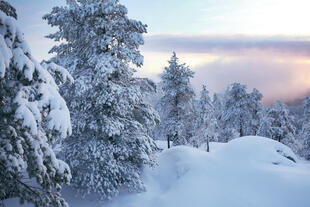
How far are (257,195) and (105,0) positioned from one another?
10.5 meters

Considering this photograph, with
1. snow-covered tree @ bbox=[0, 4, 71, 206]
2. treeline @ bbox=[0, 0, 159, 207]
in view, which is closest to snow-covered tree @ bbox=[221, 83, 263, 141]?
treeline @ bbox=[0, 0, 159, 207]

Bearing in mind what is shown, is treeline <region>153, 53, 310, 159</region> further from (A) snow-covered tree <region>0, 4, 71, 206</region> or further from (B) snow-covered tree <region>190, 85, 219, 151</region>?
(A) snow-covered tree <region>0, 4, 71, 206</region>

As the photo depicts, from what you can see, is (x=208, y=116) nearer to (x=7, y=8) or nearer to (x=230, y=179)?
(x=230, y=179)

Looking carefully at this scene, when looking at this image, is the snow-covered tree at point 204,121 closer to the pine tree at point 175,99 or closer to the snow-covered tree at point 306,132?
the pine tree at point 175,99

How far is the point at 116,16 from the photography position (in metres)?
10.8

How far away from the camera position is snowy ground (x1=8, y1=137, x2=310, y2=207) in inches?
338

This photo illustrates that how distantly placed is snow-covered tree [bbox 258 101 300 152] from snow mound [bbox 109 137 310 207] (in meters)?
20.0

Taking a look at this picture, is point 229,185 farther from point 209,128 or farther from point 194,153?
point 209,128

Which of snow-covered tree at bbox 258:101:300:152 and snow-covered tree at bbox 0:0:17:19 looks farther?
snow-covered tree at bbox 258:101:300:152

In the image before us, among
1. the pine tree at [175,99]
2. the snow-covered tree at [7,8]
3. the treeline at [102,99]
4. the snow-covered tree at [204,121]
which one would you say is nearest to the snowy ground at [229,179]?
the treeline at [102,99]

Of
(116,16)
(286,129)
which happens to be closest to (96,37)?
(116,16)

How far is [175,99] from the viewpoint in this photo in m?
23.3

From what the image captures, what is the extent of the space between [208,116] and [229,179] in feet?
68.7

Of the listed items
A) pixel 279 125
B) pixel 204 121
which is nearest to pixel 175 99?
pixel 204 121
